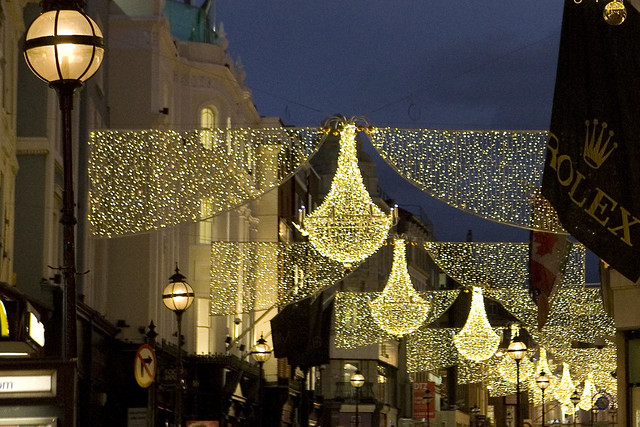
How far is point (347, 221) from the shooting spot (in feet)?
86.8

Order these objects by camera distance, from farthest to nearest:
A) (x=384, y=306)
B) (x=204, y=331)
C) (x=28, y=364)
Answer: (x=204, y=331), (x=384, y=306), (x=28, y=364)

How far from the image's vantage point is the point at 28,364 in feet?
31.8

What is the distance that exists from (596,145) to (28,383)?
4.31 metres

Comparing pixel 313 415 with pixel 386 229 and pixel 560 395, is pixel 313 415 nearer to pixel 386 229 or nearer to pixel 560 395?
pixel 560 395

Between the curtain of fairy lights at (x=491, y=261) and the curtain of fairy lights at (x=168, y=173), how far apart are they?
1005 cm

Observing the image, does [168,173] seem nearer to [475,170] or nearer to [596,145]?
[475,170]

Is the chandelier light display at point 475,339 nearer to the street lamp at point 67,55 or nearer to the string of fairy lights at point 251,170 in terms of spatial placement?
the string of fairy lights at point 251,170

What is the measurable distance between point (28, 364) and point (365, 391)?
68.8 m

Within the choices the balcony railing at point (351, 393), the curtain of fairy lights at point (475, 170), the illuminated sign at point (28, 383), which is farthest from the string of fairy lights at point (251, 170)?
the balcony railing at point (351, 393)

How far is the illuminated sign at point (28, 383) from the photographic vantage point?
9.66 m

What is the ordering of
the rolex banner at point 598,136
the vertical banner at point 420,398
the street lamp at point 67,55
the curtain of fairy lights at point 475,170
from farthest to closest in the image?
1. the vertical banner at point 420,398
2. the curtain of fairy lights at point 475,170
3. the street lamp at point 67,55
4. the rolex banner at point 598,136

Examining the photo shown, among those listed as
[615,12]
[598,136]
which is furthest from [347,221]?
[615,12]

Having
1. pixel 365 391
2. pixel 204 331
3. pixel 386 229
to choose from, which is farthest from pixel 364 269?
pixel 386 229

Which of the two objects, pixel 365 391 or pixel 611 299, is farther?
pixel 365 391
